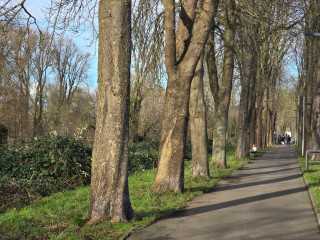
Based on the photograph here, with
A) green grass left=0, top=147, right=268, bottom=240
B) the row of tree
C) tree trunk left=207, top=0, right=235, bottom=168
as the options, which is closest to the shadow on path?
green grass left=0, top=147, right=268, bottom=240

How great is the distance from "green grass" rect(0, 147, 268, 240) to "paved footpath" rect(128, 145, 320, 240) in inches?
12.4

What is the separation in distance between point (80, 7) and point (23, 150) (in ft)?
22.5

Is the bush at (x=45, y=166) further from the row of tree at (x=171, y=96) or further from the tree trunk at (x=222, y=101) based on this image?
the tree trunk at (x=222, y=101)

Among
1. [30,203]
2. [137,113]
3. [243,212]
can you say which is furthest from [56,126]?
[243,212]

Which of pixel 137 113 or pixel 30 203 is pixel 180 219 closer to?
pixel 30 203

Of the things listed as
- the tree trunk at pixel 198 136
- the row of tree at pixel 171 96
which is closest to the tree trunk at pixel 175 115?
the row of tree at pixel 171 96

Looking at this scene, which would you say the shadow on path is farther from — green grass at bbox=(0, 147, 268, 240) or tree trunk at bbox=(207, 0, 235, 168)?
tree trunk at bbox=(207, 0, 235, 168)

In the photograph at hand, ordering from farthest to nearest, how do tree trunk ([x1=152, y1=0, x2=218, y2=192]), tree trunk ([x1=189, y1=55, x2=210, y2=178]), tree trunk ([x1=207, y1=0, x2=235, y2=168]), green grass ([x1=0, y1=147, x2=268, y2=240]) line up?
tree trunk ([x1=207, y1=0, x2=235, y2=168]) → tree trunk ([x1=189, y1=55, x2=210, y2=178]) → tree trunk ([x1=152, y1=0, x2=218, y2=192]) → green grass ([x1=0, y1=147, x2=268, y2=240])

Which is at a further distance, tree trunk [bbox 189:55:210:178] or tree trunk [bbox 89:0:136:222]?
tree trunk [bbox 189:55:210:178]

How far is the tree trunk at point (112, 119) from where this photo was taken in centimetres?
682

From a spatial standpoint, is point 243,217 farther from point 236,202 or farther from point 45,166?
point 45,166

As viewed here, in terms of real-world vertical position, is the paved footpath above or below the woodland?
below

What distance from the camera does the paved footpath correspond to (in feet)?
20.7

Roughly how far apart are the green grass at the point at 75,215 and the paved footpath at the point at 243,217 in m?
0.31
